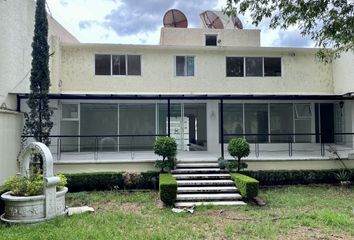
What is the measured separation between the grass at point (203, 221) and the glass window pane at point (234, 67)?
27.9ft

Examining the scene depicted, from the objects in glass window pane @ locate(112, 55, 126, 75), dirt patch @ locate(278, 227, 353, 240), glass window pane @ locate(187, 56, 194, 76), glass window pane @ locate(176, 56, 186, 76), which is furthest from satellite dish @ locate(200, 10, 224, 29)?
dirt patch @ locate(278, 227, 353, 240)

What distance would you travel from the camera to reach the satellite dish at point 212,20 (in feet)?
83.0

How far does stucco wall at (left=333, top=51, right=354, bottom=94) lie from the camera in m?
16.5

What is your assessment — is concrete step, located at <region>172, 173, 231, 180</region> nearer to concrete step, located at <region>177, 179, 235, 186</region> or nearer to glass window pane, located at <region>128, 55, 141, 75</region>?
concrete step, located at <region>177, 179, 235, 186</region>

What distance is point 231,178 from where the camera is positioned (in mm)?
12164

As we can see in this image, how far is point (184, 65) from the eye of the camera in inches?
707

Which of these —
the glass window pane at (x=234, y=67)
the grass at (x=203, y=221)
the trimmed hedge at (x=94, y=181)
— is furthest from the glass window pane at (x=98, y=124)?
the glass window pane at (x=234, y=67)

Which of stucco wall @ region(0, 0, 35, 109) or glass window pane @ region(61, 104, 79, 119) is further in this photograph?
glass window pane @ region(61, 104, 79, 119)

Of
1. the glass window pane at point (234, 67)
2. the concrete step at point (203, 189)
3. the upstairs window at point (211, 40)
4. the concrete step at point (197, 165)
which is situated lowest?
the concrete step at point (203, 189)

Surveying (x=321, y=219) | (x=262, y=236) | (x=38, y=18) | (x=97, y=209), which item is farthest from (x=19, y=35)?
(x=321, y=219)

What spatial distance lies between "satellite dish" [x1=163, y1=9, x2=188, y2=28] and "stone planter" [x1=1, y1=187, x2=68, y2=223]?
61.4 ft

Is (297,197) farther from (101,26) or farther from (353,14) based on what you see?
(101,26)

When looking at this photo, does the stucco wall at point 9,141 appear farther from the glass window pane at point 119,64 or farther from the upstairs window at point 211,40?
the upstairs window at point 211,40

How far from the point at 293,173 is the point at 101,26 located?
509 inches
